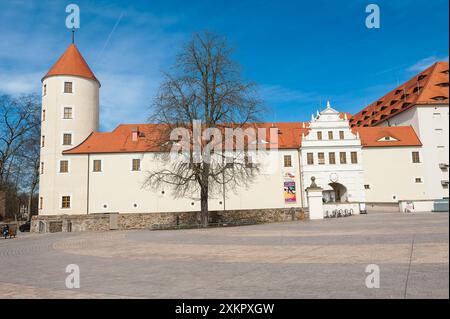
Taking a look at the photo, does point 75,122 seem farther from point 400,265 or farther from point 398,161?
point 400,265

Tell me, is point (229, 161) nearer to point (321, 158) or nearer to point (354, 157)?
point (321, 158)

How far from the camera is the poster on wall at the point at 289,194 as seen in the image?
4066cm

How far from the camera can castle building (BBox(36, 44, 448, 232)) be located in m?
39.3

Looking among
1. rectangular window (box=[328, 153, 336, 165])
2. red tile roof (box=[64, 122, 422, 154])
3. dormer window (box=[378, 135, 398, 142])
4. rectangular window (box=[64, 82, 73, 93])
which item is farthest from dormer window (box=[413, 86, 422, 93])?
rectangular window (box=[64, 82, 73, 93])

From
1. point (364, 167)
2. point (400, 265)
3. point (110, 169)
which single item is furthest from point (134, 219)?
point (400, 265)

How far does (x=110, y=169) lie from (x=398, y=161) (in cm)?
3140

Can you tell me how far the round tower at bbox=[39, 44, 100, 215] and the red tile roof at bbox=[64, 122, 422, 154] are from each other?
4.30ft

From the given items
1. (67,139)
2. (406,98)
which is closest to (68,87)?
(67,139)

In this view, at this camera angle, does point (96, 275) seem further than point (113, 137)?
No

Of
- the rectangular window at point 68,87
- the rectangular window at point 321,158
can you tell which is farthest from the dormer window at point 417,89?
the rectangular window at point 68,87

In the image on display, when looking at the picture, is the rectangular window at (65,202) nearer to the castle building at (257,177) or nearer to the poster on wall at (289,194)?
the castle building at (257,177)

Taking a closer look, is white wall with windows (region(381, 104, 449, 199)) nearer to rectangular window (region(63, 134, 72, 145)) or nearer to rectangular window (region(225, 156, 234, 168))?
rectangular window (region(225, 156, 234, 168))
